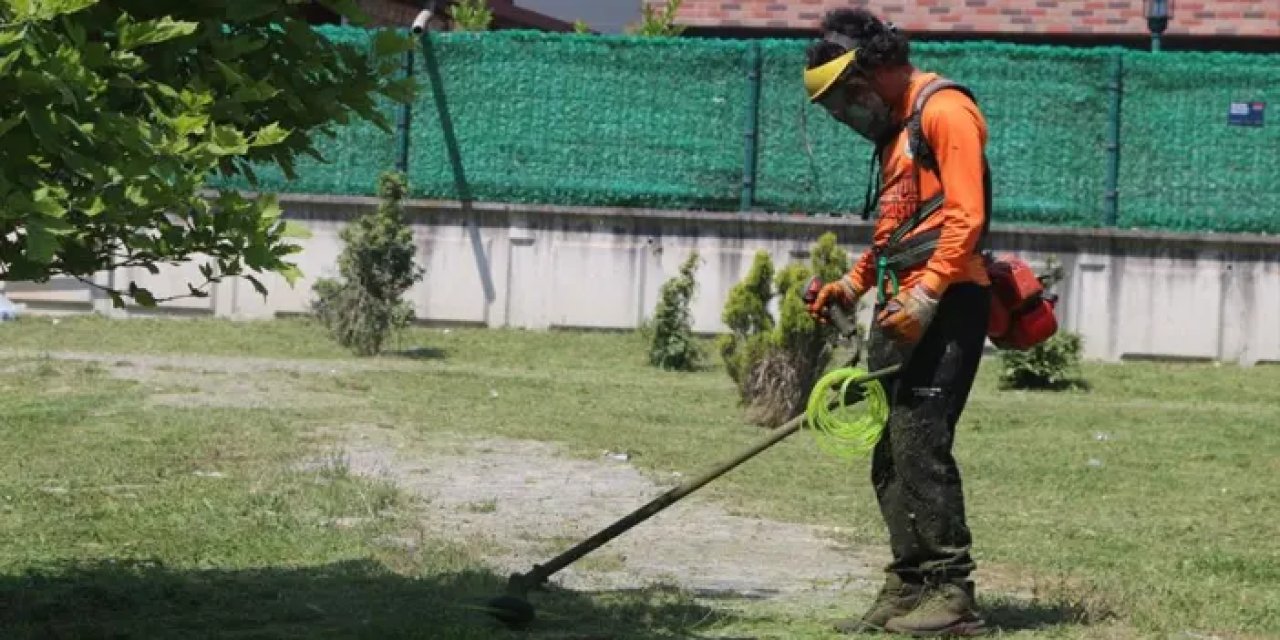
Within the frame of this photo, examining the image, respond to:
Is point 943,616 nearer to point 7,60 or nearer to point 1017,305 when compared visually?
point 1017,305

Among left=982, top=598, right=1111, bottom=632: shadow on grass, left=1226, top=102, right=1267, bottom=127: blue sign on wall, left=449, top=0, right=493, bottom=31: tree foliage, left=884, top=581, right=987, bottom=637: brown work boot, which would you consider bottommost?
left=982, top=598, right=1111, bottom=632: shadow on grass

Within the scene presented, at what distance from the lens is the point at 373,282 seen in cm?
1711

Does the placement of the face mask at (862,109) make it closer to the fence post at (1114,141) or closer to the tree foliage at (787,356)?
the tree foliage at (787,356)

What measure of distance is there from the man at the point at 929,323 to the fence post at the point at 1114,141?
40.0 ft

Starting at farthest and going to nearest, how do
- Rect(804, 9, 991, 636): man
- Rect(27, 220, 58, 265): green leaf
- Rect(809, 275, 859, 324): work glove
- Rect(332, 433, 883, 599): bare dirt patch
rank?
Rect(332, 433, 883, 599): bare dirt patch, Rect(809, 275, 859, 324): work glove, Rect(804, 9, 991, 636): man, Rect(27, 220, 58, 265): green leaf

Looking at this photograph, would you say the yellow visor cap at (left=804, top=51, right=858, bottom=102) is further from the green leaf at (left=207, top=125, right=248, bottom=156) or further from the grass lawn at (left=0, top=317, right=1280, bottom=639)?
the green leaf at (left=207, top=125, right=248, bottom=156)

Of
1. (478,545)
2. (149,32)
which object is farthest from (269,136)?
(478,545)

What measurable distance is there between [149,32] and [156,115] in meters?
0.23

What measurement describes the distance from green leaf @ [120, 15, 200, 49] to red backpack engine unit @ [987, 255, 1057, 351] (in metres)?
3.34

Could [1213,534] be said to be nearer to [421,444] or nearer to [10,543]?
[421,444]

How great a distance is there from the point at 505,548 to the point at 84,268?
3246 millimetres

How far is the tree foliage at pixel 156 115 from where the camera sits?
466 cm

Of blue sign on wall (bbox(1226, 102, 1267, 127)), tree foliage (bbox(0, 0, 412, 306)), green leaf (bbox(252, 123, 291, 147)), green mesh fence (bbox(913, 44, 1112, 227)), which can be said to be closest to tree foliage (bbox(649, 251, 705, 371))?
green mesh fence (bbox(913, 44, 1112, 227))

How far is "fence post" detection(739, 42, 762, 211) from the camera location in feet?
→ 63.4
